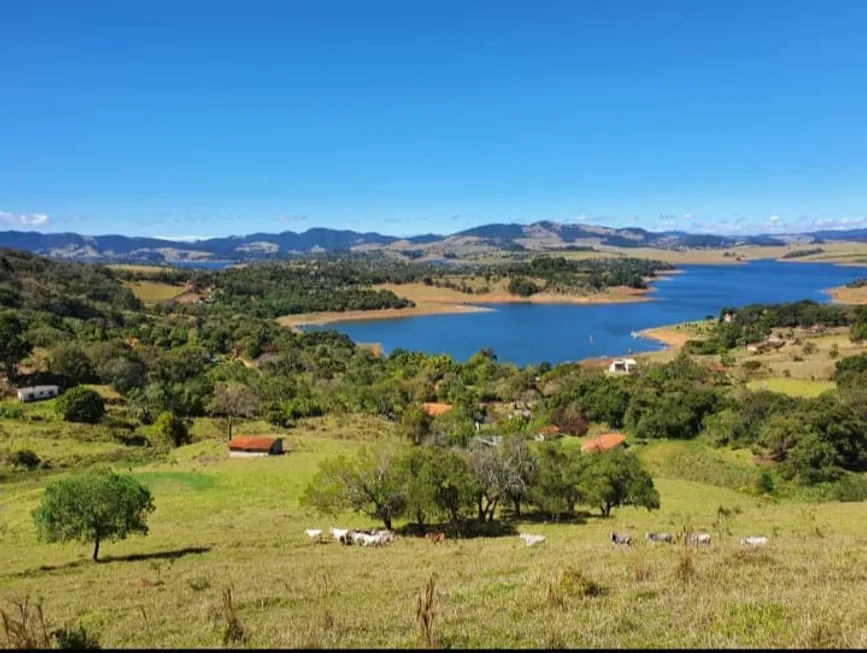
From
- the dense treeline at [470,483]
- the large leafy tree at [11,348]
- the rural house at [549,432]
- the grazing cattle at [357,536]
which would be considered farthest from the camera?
the large leafy tree at [11,348]

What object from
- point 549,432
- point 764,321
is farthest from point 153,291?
point 764,321

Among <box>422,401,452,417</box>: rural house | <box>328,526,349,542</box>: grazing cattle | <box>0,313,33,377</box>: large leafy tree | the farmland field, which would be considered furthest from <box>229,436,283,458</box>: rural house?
<box>0,313,33,377</box>: large leafy tree

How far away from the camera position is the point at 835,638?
20.6 feet

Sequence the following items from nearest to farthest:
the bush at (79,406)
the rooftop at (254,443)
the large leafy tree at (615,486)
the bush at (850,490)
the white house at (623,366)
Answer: the large leafy tree at (615,486) → the bush at (850,490) → the rooftop at (254,443) → the bush at (79,406) → the white house at (623,366)

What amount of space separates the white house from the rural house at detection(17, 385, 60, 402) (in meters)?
63.1

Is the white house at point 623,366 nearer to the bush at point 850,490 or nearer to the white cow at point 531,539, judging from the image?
the bush at point 850,490

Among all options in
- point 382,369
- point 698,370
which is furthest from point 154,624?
point 382,369

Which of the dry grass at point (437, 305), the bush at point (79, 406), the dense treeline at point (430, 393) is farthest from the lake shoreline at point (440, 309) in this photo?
the bush at point (79, 406)

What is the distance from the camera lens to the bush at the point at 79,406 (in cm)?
5293

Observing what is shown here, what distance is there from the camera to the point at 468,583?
37.7 feet

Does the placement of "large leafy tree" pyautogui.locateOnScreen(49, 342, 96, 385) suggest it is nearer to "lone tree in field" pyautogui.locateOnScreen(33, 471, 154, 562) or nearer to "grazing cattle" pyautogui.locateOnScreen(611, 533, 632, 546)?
"lone tree in field" pyautogui.locateOnScreen(33, 471, 154, 562)

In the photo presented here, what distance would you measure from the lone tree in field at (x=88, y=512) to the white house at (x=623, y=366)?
68599mm

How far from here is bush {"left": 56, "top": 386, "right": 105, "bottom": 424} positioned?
2084 inches

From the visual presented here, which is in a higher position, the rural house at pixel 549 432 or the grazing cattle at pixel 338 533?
the grazing cattle at pixel 338 533
